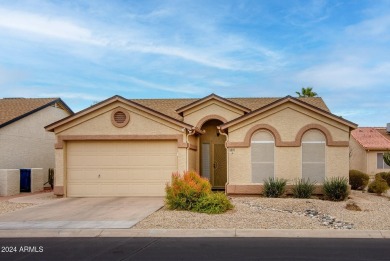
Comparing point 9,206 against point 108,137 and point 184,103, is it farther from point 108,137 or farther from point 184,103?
point 184,103

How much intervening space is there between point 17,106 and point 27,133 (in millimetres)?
2448

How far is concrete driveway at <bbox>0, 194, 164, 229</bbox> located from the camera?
13.8 m

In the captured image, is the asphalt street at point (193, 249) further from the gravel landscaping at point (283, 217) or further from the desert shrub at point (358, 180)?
the desert shrub at point (358, 180)

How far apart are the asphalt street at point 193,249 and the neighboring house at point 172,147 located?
364 inches

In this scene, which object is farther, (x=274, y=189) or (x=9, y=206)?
(x=274, y=189)

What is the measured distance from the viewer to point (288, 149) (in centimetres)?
2106

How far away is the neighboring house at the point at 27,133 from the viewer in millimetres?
25938

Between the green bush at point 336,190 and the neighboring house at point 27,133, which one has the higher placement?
the neighboring house at point 27,133

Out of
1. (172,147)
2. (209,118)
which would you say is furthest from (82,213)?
(209,118)

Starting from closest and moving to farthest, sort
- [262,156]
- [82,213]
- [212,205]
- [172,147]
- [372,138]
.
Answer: [212,205]
[82,213]
[262,156]
[172,147]
[372,138]

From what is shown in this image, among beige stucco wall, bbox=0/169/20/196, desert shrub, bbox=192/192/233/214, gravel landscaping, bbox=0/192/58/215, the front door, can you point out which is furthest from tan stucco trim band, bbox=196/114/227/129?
desert shrub, bbox=192/192/233/214

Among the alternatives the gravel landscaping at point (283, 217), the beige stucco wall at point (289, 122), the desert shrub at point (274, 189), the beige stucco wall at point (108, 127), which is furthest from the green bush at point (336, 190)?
the beige stucco wall at point (108, 127)

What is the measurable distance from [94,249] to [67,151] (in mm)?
12143

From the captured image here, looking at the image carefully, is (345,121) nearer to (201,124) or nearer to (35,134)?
(201,124)
